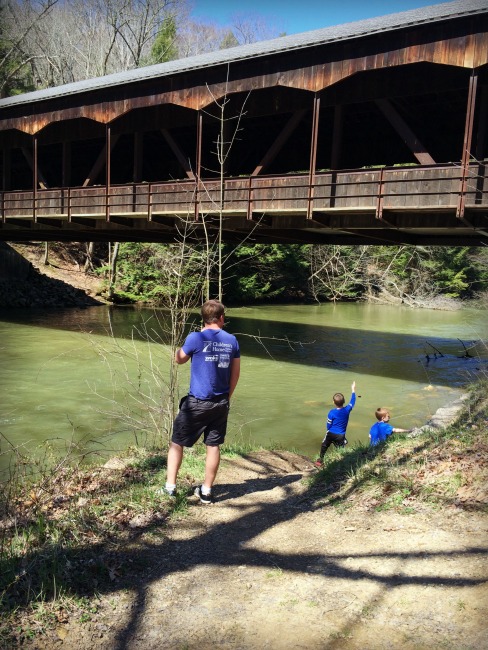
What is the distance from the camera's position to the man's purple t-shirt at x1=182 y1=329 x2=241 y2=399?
4.43m

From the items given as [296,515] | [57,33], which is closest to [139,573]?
[296,515]

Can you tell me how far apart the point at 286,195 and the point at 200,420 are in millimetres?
9882

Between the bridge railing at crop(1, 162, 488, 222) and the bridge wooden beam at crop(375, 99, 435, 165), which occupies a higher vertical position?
the bridge wooden beam at crop(375, 99, 435, 165)

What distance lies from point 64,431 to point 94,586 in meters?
6.25

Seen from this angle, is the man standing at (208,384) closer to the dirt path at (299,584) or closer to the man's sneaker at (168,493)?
the man's sneaker at (168,493)

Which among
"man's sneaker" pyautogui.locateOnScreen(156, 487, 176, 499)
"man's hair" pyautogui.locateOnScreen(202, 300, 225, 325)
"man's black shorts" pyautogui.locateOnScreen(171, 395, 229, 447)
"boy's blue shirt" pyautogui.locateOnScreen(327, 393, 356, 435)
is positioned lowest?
"boy's blue shirt" pyautogui.locateOnScreen(327, 393, 356, 435)

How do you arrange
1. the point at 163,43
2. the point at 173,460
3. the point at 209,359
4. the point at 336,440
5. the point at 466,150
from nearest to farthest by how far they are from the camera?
the point at 209,359 → the point at 173,460 → the point at 336,440 → the point at 466,150 → the point at 163,43

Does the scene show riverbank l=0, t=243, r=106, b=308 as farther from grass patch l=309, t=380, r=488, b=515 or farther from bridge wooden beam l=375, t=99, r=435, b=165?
grass patch l=309, t=380, r=488, b=515

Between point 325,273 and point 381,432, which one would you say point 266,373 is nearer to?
point 381,432

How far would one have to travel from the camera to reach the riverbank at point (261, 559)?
2.91 m

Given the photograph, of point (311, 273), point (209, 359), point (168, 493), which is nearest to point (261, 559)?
point (168, 493)

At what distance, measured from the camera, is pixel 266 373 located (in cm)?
1463

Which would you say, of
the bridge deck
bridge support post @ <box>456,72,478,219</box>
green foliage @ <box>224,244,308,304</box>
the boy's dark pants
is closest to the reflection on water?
the boy's dark pants

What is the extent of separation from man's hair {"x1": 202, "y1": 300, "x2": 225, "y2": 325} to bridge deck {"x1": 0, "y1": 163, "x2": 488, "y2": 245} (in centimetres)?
335
